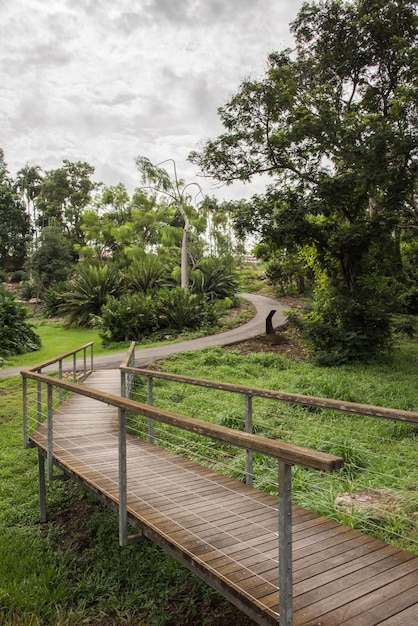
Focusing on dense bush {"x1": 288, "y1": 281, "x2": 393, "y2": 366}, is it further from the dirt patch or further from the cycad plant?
the cycad plant

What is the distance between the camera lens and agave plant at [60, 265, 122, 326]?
18.9 meters

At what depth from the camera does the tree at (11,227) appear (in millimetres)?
33688

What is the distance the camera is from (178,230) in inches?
1193

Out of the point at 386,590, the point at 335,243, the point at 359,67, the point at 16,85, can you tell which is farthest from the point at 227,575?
the point at 16,85

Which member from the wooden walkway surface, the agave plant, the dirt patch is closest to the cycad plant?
the agave plant

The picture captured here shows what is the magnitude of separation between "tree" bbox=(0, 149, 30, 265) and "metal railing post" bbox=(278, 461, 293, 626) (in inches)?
1352

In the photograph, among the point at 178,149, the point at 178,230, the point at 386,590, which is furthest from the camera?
the point at 178,230

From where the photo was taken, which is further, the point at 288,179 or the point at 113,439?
the point at 288,179

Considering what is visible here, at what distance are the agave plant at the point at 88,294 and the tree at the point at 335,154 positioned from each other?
7.92 m

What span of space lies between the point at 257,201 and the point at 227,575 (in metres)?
11.6

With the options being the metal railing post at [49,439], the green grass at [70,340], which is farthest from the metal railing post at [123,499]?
the green grass at [70,340]

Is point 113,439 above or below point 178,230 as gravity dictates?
below

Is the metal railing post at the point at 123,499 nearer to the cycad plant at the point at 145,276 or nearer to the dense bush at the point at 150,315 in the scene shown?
the dense bush at the point at 150,315

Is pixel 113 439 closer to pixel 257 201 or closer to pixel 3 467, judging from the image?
pixel 3 467
